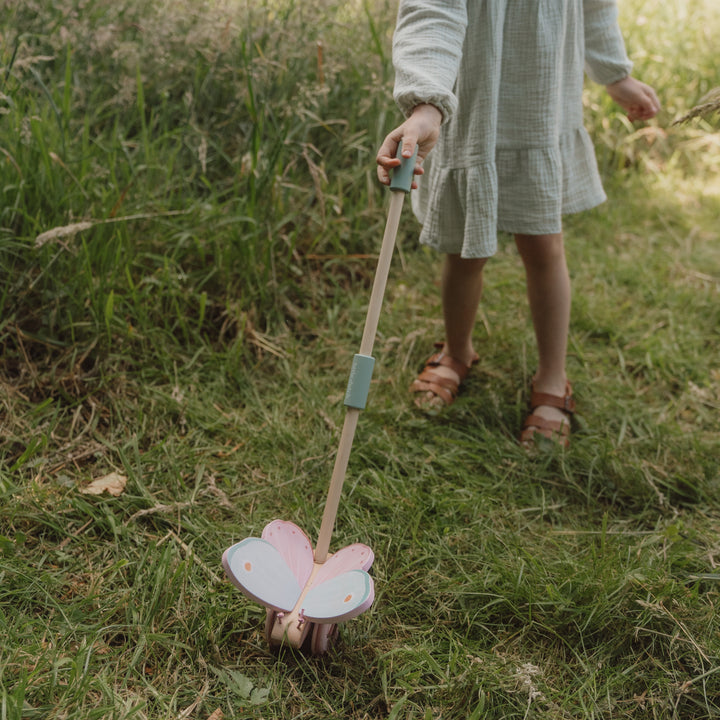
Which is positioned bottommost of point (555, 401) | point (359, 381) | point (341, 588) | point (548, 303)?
point (555, 401)

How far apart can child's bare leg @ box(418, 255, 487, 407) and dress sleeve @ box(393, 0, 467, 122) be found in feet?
1.80

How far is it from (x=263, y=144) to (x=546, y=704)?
1.70 metres


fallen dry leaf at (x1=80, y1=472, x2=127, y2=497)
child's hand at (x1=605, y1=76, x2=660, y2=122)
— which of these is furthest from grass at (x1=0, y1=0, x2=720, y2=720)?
child's hand at (x1=605, y1=76, x2=660, y2=122)

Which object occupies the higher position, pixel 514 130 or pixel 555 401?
pixel 514 130

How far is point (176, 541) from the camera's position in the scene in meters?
1.48

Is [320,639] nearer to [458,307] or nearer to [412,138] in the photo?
[412,138]

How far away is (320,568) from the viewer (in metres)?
1.32

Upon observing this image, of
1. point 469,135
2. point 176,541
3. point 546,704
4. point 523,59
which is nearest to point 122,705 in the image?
point 176,541

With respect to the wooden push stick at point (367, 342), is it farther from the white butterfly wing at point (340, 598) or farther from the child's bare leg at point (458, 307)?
the child's bare leg at point (458, 307)

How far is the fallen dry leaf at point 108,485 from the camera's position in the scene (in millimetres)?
1569

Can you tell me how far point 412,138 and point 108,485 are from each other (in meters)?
0.97

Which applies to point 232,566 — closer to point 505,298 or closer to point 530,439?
point 530,439

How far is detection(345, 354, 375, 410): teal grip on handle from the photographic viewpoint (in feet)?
4.13

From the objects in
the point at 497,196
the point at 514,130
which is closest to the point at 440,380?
the point at 497,196
